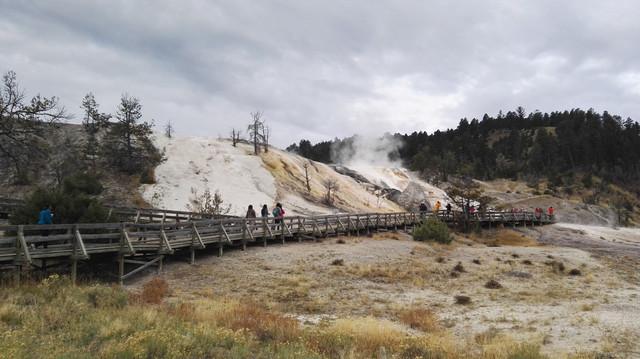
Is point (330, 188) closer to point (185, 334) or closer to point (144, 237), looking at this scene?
point (144, 237)

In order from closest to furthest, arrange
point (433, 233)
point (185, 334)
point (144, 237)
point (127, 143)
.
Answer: point (185, 334), point (144, 237), point (433, 233), point (127, 143)

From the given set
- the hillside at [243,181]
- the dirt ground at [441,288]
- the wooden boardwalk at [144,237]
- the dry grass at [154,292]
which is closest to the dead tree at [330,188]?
the hillside at [243,181]

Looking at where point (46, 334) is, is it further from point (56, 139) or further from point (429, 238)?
point (56, 139)

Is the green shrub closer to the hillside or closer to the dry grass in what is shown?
the hillside

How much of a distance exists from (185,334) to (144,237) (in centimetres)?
1066

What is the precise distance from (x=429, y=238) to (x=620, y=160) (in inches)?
3567

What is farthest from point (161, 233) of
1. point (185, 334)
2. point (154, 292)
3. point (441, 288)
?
point (441, 288)

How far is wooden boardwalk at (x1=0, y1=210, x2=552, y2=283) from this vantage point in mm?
12254

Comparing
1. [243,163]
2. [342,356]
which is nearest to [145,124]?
[243,163]

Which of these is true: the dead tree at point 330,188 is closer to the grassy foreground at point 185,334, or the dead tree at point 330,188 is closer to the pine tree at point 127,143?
the pine tree at point 127,143

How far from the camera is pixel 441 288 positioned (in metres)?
15.6

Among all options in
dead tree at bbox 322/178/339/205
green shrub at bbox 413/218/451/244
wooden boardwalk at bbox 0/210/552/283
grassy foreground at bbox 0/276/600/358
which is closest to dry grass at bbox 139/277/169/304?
grassy foreground at bbox 0/276/600/358

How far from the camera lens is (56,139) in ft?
162

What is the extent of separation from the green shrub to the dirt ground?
493cm
